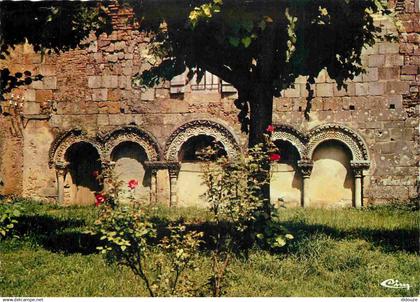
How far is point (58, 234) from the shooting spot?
27.7 feet

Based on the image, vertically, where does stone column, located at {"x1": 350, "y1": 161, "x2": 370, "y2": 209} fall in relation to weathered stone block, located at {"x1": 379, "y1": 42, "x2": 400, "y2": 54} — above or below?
below

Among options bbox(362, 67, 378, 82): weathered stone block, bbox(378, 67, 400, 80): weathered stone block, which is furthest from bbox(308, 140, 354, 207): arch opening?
bbox(378, 67, 400, 80): weathered stone block

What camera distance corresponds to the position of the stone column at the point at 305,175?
13078 millimetres

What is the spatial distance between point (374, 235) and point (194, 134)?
22.2 ft

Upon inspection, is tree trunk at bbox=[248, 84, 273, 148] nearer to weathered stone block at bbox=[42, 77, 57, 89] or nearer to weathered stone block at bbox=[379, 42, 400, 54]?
weathered stone block at bbox=[379, 42, 400, 54]

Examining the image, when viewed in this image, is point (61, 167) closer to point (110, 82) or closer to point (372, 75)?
point (110, 82)

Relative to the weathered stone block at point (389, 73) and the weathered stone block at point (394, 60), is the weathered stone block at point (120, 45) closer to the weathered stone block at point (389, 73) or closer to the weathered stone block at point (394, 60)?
the weathered stone block at point (389, 73)

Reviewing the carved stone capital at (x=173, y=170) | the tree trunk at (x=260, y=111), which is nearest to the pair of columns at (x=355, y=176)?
the carved stone capital at (x=173, y=170)

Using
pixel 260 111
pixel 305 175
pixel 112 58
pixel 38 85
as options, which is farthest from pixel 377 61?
pixel 38 85

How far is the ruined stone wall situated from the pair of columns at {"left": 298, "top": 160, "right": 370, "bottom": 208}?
0.61 feet

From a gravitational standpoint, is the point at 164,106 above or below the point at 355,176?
above

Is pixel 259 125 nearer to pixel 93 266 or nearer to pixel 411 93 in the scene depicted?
pixel 93 266

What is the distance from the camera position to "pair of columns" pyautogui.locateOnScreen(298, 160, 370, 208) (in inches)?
504

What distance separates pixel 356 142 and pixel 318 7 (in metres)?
7.32
